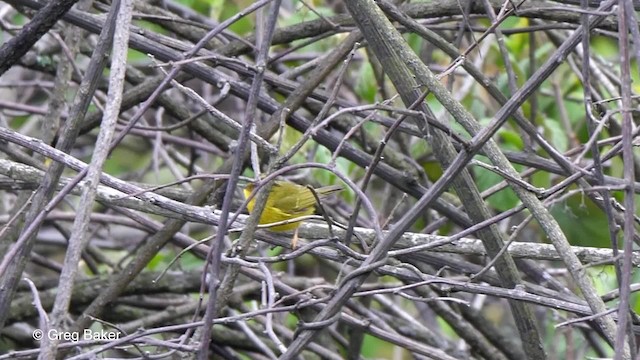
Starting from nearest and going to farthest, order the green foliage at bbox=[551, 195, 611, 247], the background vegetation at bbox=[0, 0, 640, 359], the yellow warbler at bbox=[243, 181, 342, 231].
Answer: the background vegetation at bbox=[0, 0, 640, 359] < the green foliage at bbox=[551, 195, 611, 247] < the yellow warbler at bbox=[243, 181, 342, 231]

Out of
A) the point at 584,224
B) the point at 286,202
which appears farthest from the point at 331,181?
the point at 584,224

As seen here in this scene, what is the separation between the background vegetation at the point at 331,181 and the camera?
1800 mm

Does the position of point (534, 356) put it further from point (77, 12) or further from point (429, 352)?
point (77, 12)

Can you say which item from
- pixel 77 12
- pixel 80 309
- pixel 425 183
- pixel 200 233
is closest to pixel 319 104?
pixel 425 183

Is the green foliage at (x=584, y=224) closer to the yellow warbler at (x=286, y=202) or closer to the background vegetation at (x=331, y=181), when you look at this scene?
the background vegetation at (x=331, y=181)

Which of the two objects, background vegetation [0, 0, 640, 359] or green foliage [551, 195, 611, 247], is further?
green foliage [551, 195, 611, 247]

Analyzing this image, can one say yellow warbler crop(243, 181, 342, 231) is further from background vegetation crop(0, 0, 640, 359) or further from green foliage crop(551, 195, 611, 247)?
green foliage crop(551, 195, 611, 247)

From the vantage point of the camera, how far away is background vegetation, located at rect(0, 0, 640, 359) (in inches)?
70.9

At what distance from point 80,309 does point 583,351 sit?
2.22 m

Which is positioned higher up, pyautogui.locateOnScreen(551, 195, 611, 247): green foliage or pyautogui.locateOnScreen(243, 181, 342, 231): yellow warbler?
pyautogui.locateOnScreen(243, 181, 342, 231): yellow warbler

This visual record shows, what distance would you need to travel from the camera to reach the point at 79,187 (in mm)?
2498

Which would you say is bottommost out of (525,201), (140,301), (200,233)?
(525,201)

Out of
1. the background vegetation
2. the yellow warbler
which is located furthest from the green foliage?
the yellow warbler

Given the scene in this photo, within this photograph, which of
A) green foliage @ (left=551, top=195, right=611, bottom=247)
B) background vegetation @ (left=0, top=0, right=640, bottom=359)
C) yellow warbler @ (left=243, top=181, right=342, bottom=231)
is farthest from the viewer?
yellow warbler @ (left=243, top=181, right=342, bottom=231)
